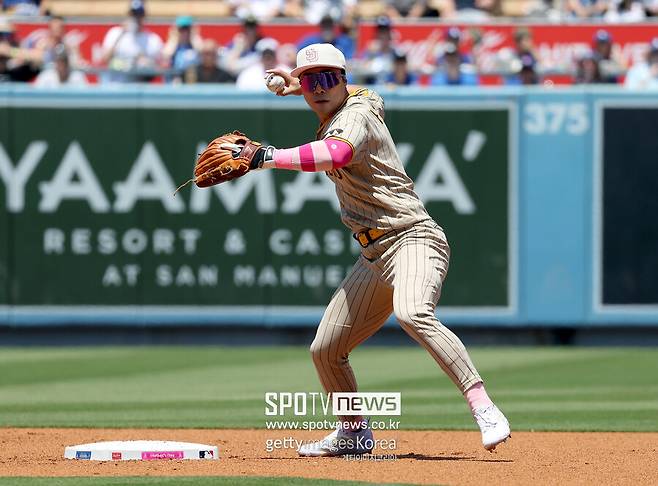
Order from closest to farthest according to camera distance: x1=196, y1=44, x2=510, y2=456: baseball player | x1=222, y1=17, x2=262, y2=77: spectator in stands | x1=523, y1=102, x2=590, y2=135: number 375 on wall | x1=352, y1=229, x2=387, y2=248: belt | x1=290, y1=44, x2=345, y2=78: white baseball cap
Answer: x1=196, y1=44, x2=510, y2=456: baseball player → x1=290, y1=44, x2=345, y2=78: white baseball cap → x1=352, y1=229, x2=387, y2=248: belt → x1=523, y1=102, x2=590, y2=135: number 375 on wall → x1=222, y1=17, x2=262, y2=77: spectator in stands

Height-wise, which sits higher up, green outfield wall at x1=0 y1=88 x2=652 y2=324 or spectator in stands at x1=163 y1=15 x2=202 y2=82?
spectator in stands at x1=163 y1=15 x2=202 y2=82

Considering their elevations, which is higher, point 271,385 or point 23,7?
point 23,7

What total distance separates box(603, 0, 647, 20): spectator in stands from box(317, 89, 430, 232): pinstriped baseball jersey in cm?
1121

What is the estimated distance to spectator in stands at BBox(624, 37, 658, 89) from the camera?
50.4 feet

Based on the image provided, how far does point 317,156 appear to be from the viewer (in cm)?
655

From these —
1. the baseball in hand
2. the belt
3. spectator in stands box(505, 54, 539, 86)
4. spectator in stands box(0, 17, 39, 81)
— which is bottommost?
the belt

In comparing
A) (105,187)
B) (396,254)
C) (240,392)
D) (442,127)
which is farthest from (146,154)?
(396,254)

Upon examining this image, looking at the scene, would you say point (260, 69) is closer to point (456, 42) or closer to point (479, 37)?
point (456, 42)

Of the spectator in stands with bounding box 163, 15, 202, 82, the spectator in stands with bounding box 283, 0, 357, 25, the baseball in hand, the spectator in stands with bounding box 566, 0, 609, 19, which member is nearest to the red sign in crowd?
the spectator in stands with bounding box 283, 0, 357, 25

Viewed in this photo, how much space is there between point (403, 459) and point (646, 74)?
30.7ft

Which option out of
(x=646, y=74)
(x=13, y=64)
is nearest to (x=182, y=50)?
(x=13, y=64)

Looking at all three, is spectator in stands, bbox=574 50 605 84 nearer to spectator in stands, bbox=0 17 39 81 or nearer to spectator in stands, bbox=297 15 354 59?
spectator in stands, bbox=297 15 354 59

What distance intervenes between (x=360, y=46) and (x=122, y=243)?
429 cm

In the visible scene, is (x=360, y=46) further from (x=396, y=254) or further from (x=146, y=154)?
(x=396, y=254)
